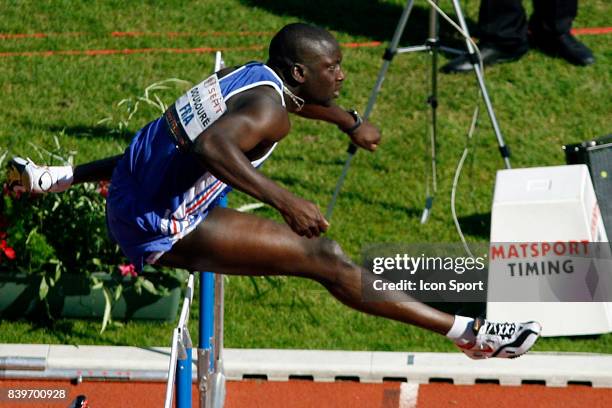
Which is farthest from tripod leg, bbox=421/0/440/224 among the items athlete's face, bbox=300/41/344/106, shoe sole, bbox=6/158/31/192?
shoe sole, bbox=6/158/31/192

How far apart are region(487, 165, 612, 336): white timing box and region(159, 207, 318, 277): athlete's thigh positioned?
2.04 m

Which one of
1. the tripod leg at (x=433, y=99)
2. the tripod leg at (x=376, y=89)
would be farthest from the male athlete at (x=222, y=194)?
the tripod leg at (x=433, y=99)

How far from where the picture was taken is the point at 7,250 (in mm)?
7461

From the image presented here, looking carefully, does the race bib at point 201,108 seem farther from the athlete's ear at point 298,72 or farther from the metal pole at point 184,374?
the metal pole at point 184,374

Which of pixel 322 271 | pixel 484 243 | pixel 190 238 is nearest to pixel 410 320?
pixel 322 271

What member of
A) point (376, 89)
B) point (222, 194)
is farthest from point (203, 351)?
point (376, 89)

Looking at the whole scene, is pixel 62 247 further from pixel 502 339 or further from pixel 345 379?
pixel 502 339

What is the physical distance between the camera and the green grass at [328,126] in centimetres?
764

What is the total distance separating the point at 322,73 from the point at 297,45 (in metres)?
0.16

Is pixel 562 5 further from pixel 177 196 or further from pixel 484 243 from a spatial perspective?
pixel 177 196

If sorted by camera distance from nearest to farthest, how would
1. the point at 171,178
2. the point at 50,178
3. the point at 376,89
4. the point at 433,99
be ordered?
the point at 171,178
the point at 50,178
the point at 376,89
the point at 433,99

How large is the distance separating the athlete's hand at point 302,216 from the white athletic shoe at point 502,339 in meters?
1.25

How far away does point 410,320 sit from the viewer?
5668mm

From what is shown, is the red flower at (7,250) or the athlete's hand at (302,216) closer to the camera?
the athlete's hand at (302,216)
